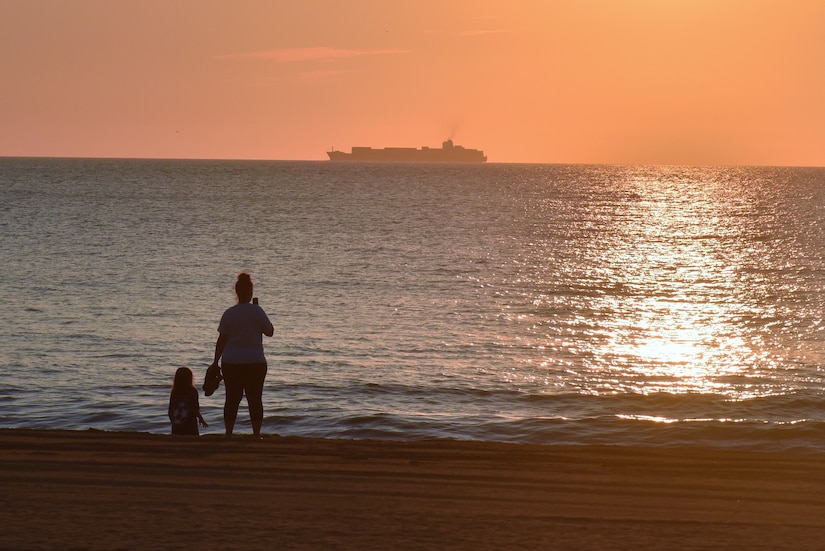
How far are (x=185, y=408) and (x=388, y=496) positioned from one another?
3.38 metres

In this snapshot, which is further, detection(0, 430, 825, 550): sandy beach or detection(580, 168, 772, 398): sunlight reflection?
detection(580, 168, 772, 398): sunlight reflection

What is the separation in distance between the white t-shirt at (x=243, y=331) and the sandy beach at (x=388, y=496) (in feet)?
2.52

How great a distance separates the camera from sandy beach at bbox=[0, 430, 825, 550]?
6.42m

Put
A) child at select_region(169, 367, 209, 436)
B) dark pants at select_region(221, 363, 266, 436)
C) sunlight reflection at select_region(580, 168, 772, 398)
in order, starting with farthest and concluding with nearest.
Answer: sunlight reflection at select_region(580, 168, 772, 398), child at select_region(169, 367, 209, 436), dark pants at select_region(221, 363, 266, 436)

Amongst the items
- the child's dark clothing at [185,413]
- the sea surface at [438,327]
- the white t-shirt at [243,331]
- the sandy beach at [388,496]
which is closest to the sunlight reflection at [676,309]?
the sea surface at [438,327]

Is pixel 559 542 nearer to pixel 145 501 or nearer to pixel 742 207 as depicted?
pixel 145 501

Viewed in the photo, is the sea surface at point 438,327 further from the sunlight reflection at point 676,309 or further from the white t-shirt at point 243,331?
the white t-shirt at point 243,331

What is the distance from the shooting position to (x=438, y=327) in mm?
24906

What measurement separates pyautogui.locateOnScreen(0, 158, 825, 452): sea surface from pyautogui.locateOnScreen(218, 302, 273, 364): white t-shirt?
5.07 meters

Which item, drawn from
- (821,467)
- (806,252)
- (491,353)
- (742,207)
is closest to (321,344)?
(491,353)

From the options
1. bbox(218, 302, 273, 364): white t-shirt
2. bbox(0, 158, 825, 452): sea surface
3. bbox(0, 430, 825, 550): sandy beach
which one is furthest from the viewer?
bbox(0, 158, 825, 452): sea surface

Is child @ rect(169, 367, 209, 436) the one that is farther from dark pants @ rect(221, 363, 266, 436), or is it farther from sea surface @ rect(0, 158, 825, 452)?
sea surface @ rect(0, 158, 825, 452)

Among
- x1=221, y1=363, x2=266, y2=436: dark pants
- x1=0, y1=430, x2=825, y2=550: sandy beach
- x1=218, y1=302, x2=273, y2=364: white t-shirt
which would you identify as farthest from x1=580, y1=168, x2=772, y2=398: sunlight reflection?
x1=218, y1=302, x2=273, y2=364: white t-shirt

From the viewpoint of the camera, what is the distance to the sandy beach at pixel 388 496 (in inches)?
253
